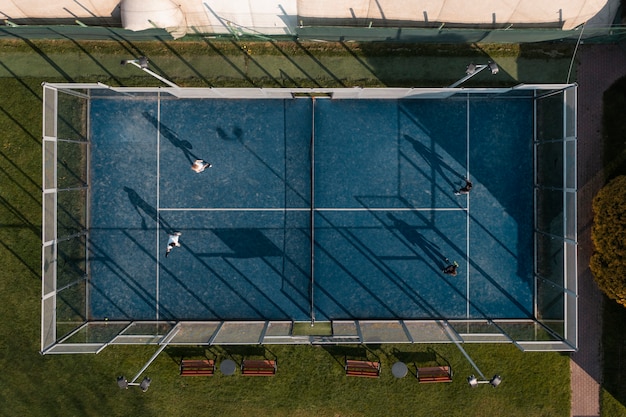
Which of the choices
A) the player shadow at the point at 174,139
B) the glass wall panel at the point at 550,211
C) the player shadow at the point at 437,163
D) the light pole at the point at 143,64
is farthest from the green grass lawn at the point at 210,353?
the glass wall panel at the point at 550,211

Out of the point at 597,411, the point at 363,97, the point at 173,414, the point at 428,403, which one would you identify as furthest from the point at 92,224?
the point at 597,411

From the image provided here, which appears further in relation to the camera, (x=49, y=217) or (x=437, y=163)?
(x=437, y=163)

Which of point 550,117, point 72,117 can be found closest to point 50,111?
point 72,117

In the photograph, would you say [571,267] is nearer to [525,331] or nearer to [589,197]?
[525,331]

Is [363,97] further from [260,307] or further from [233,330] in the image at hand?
[233,330]

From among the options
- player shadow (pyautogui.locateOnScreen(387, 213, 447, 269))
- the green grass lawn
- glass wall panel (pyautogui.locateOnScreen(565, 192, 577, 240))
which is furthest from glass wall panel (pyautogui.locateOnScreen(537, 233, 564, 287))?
player shadow (pyautogui.locateOnScreen(387, 213, 447, 269))

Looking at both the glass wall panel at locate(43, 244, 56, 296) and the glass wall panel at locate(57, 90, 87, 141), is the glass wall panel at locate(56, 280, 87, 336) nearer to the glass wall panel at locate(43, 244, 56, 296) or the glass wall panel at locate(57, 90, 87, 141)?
the glass wall panel at locate(43, 244, 56, 296)
